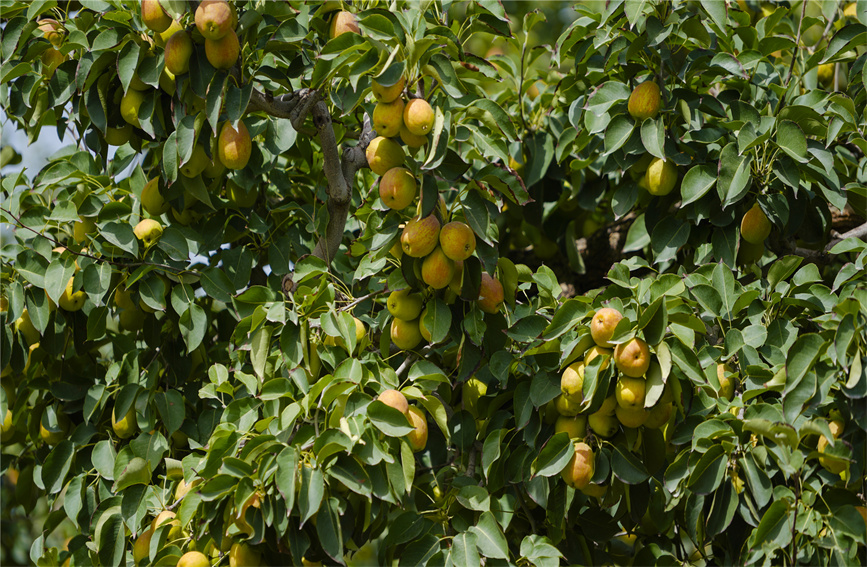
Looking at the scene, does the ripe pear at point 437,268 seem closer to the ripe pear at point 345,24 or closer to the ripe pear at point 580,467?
the ripe pear at point 580,467

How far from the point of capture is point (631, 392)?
154 cm

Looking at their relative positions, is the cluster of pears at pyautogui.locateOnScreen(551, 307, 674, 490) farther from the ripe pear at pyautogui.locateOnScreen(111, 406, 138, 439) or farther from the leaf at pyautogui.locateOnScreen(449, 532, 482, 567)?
Answer: the ripe pear at pyautogui.locateOnScreen(111, 406, 138, 439)

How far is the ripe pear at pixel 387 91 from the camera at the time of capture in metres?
1.57

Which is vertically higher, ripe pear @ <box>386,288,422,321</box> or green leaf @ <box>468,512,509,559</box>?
ripe pear @ <box>386,288,422,321</box>

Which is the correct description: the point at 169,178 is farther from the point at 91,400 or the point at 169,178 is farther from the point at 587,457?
the point at 587,457

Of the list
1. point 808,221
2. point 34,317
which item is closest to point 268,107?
point 34,317

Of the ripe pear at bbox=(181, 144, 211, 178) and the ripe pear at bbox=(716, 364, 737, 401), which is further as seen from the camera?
the ripe pear at bbox=(181, 144, 211, 178)

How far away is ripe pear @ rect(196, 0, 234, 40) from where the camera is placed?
1643mm

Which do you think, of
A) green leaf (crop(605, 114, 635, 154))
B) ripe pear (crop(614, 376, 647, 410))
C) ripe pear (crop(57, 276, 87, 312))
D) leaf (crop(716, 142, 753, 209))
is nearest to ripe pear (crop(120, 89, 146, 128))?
ripe pear (crop(57, 276, 87, 312))

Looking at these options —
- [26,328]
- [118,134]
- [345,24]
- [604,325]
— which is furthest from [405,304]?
[26,328]

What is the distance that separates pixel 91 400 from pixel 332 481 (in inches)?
32.1

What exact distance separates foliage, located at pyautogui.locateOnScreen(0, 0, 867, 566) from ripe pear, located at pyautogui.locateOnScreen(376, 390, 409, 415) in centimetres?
6

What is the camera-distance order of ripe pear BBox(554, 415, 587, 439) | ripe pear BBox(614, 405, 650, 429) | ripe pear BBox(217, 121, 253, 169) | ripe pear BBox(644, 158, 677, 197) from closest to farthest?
ripe pear BBox(614, 405, 650, 429), ripe pear BBox(554, 415, 587, 439), ripe pear BBox(217, 121, 253, 169), ripe pear BBox(644, 158, 677, 197)

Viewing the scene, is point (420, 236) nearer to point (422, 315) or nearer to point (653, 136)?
point (422, 315)
